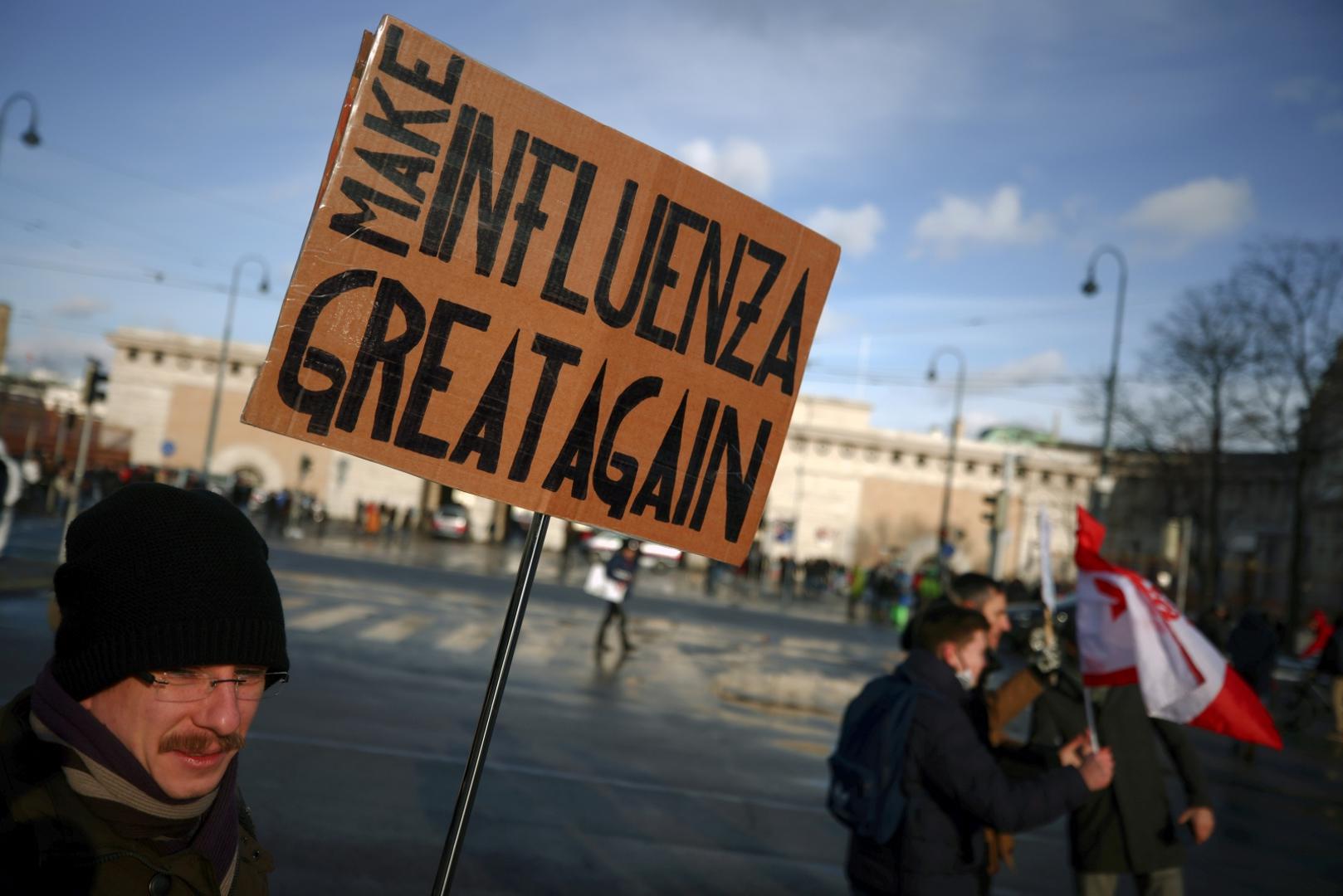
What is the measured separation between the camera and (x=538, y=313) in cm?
253

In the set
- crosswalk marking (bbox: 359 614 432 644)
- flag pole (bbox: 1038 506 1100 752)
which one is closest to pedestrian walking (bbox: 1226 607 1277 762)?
crosswalk marking (bbox: 359 614 432 644)

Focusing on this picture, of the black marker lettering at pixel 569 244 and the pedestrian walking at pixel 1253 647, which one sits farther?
the pedestrian walking at pixel 1253 647

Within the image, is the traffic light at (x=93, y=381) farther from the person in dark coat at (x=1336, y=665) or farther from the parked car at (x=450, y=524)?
the parked car at (x=450, y=524)

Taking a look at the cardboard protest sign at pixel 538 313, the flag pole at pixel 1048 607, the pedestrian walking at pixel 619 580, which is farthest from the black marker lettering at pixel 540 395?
the pedestrian walking at pixel 619 580

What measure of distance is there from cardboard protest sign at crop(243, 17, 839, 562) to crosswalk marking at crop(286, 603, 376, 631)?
1226cm

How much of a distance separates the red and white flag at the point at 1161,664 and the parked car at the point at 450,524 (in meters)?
50.9

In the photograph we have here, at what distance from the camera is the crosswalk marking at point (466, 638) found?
14.7 m

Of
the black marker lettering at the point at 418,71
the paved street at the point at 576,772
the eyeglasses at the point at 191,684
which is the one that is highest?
the black marker lettering at the point at 418,71

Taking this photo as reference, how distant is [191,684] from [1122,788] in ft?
13.1

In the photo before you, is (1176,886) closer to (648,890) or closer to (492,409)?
(648,890)

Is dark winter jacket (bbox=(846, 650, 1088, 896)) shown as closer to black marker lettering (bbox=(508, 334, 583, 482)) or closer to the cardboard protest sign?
the cardboard protest sign

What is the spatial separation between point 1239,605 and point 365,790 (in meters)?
42.7

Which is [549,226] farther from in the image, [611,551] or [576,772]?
[611,551]

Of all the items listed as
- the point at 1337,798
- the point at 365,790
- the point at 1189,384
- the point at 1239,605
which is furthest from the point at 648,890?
the point at 1239,605
